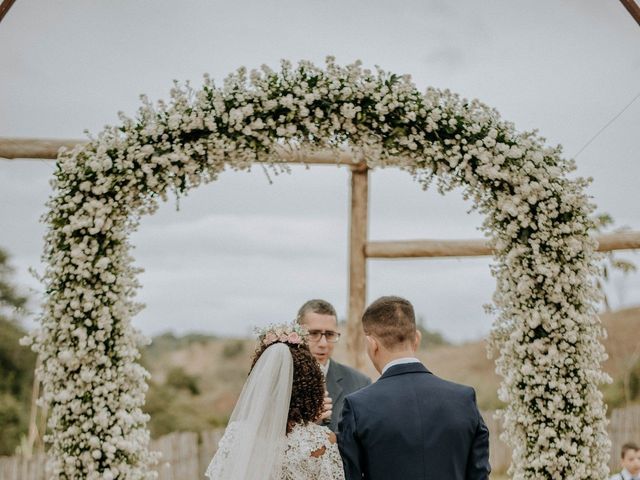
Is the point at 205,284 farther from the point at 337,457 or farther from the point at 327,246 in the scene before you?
the point at 337,457

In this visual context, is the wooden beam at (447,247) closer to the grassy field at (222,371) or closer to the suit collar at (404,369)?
the suit collar at (404,369)

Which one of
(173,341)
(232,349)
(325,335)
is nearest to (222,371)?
(232,349)

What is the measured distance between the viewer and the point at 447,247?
26.0ft

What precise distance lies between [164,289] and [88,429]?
879 inches

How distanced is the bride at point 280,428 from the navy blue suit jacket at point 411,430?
307mm

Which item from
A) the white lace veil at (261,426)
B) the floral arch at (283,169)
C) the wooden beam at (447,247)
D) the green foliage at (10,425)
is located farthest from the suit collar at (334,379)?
the green foliage at (10,425)

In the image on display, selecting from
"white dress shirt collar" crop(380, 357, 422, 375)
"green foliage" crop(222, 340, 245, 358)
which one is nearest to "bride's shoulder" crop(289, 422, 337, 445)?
"white dress shirt collar" crop(380, 357, 422, 375)

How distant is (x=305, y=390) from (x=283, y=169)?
1.62 meters

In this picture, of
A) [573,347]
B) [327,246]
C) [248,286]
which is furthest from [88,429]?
[327,246]

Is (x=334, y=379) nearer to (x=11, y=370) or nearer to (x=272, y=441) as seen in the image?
(x=272, y=441)

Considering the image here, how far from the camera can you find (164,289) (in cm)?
2666

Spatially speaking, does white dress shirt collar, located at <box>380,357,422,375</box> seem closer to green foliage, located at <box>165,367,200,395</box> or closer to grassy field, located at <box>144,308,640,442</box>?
grassy field, located at <box>144,308,640,442</box>

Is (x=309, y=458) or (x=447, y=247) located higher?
(x=447, y=247)

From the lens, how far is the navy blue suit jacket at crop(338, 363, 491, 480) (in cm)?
345
